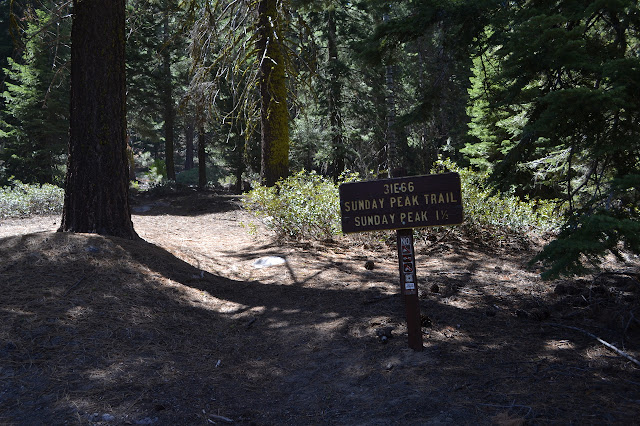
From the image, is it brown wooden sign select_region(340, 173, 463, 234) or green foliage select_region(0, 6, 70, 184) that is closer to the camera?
brown wooden sign select_region(340, 173, 463, 234)

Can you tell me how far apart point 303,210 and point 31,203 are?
904 centimetres

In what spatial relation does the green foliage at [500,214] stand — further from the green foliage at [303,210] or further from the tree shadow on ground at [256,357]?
the tree shadow on ground at [256,357]

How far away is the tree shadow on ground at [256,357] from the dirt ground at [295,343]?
0.05 feet

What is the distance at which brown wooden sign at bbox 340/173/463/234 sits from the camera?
379 cm

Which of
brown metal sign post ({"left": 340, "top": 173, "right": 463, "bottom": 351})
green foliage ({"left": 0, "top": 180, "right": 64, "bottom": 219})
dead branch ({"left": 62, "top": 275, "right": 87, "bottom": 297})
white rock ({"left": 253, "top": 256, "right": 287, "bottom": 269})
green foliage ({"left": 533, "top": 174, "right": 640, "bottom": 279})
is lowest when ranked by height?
white rock ({"left": 253, "top": 256, "right": 287, "bottom": 269})

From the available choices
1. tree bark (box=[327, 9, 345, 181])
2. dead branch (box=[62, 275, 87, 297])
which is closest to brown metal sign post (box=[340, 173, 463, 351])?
dead branch (box=[62, 275, 87, 297])

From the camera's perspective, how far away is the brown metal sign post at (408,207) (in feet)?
12.4

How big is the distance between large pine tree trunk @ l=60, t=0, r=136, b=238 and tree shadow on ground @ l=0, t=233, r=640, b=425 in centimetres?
54

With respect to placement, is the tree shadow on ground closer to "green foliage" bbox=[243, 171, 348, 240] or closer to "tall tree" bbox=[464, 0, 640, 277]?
A: "tall tree" bbox=[464, 0, 640, 277]

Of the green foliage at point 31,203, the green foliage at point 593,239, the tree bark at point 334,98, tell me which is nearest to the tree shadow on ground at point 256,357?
the green foliage at point 593,239

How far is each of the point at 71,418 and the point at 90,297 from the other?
1.80 metres

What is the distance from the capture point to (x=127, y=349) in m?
3.76

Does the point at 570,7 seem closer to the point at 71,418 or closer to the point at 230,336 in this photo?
the point at 230,336

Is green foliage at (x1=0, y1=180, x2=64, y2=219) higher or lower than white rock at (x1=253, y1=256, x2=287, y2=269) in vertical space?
higher
